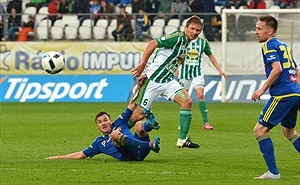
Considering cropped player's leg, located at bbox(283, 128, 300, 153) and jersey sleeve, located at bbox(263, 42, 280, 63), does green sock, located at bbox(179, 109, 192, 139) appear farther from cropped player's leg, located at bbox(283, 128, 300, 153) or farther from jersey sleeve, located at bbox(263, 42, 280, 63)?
jersey sleeve, located at bbox(263, 42, 280, 63)

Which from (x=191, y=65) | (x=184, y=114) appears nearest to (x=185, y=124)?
(x=184, y=114)

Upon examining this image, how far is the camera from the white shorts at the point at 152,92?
13.1m

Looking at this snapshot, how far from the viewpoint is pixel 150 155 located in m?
12.9

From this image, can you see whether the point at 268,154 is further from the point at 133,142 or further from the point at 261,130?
the point at 133,142

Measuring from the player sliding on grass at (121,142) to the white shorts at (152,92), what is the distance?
30.3 inches

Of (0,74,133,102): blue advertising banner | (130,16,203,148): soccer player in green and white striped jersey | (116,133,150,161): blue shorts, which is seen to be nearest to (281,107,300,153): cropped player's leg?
(116,133,150,161): blue shorts

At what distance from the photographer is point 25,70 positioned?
89.3 feet

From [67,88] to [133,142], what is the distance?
1482cm

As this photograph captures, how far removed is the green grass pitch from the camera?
403 inches

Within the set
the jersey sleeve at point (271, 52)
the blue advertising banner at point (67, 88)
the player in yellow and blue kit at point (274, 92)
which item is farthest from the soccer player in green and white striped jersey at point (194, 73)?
the blue advertising banner at point (67, 88)

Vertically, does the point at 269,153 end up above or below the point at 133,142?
above

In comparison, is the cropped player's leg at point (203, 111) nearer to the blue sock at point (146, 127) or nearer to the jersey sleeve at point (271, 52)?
the blue sock at point (146, 127)

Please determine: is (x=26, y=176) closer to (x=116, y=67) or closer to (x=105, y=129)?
(x=105, y=129)

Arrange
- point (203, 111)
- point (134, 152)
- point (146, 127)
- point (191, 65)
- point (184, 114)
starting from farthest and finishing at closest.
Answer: point (191, 65) < point (203, 111) < point (184, 114) < point (146, 127) < point (134, 152)
